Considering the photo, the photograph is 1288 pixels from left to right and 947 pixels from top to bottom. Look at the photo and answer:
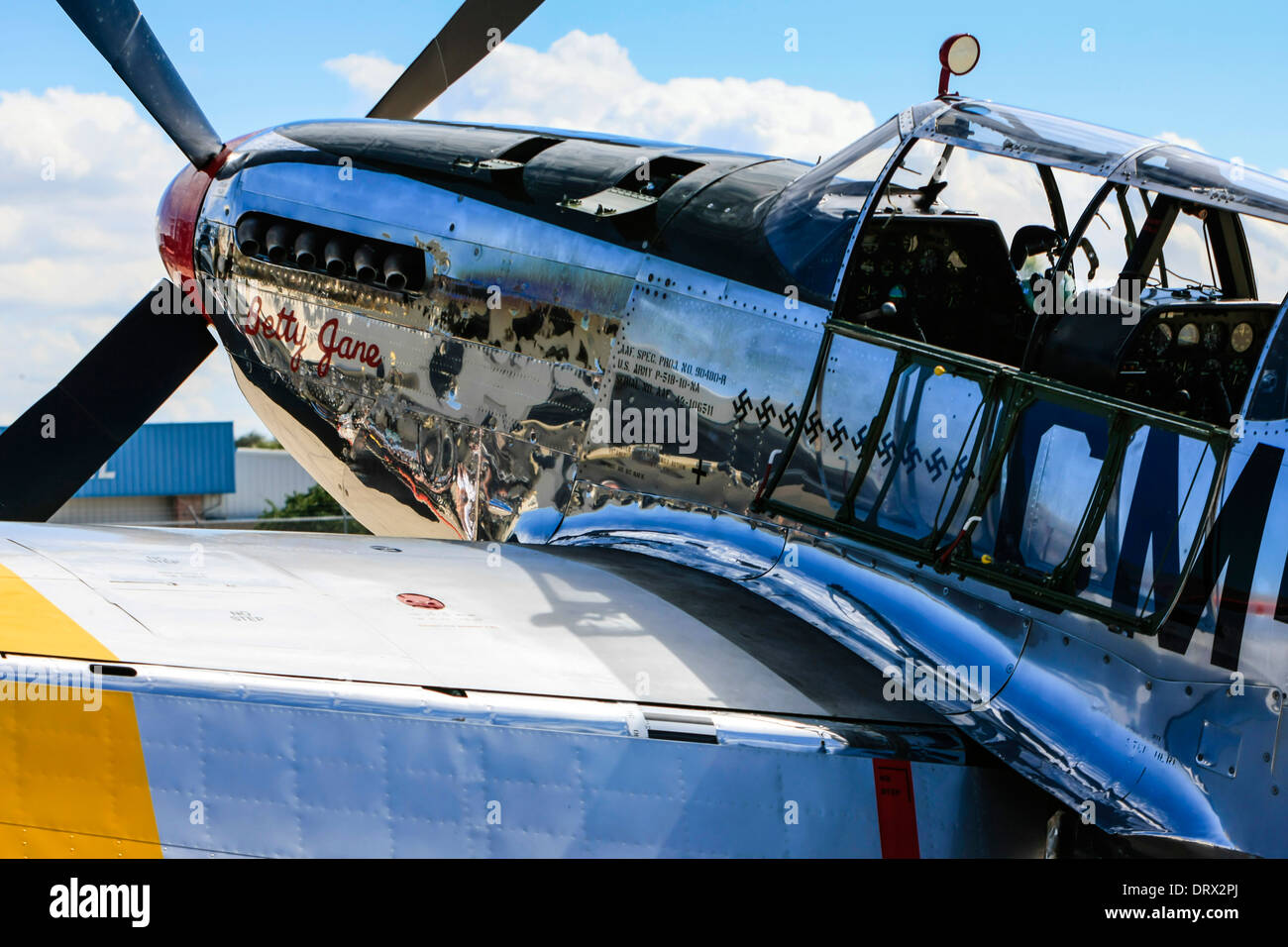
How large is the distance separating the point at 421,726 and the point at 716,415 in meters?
2.19

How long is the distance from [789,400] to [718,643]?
1.04m

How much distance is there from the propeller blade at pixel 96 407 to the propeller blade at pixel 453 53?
1915 millimetres

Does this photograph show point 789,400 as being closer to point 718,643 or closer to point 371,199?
point 718,643

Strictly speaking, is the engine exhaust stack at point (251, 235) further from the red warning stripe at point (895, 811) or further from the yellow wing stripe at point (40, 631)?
the red warning stripe at point (895, 811)

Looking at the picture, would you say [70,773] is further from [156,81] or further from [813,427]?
[156,81]

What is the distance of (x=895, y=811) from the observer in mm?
4023

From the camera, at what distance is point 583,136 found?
672cm

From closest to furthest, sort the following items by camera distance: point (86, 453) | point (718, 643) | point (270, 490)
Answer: point (718, 643)
point (86, 453)
point (270, 490)

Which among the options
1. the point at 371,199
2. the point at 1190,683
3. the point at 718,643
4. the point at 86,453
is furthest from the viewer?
the point at 86,453

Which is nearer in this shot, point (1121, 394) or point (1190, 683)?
point (1190, 683)

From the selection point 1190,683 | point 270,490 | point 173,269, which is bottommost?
point 270,490

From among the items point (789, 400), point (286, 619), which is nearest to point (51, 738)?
point (286, 619)

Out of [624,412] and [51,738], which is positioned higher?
[624,412]

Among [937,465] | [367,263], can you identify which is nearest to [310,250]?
[367,263]
